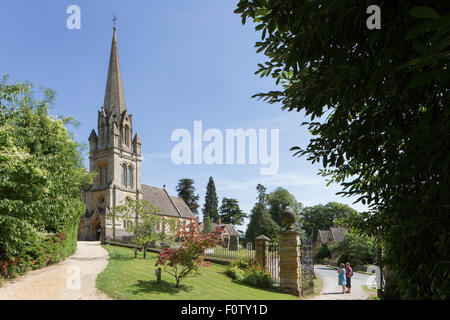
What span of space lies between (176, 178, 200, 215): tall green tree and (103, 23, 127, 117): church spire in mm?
33193

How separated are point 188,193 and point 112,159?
115ft

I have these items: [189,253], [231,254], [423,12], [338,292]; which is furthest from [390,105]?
[231,254]

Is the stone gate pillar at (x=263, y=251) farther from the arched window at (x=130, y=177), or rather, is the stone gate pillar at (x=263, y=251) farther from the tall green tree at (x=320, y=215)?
the tall green tree at (x=320, y=215)

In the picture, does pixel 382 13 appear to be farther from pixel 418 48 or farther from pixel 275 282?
pixel 275 282

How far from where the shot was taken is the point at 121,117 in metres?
47.7

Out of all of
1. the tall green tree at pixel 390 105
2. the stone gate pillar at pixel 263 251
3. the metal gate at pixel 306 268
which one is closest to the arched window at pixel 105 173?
the stone gate pillar at pixel 263 251

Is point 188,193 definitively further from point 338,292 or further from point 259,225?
point 338,292

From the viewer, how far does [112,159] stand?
1758 inches

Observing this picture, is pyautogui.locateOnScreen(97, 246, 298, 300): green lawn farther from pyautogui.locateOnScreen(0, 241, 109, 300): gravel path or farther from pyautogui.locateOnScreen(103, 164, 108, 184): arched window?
pyautogui.locateOnScreen(103, 164, 108, 184): arched window

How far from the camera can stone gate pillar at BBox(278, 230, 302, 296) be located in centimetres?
1227

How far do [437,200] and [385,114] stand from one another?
104 cm

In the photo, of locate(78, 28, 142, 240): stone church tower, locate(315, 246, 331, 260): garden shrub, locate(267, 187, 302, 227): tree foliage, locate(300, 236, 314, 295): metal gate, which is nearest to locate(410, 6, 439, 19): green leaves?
locate(300, 236, 314, 295): metal gate

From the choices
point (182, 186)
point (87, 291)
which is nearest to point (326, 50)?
point (87, 291)
